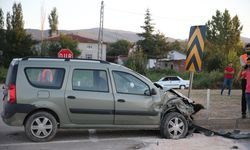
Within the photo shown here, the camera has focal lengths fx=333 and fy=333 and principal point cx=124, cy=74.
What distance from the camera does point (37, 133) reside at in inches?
278

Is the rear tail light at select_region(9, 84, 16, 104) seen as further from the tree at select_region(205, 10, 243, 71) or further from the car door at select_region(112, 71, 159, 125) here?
the tree at select_region(205, 10, 243, 71)

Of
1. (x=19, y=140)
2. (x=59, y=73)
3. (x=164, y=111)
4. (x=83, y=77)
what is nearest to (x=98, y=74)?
(x=83, y=77)

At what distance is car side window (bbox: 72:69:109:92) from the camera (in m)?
7.34

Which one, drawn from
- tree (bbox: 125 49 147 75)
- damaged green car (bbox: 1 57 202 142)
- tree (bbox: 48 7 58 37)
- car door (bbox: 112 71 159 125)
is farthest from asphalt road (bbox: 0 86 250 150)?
tree (bbox: 48 7 58 37)

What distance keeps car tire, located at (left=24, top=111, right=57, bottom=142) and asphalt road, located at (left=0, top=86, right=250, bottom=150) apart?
152 mm

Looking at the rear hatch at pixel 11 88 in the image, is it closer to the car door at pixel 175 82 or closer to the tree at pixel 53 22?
the car door at pixel 175 82

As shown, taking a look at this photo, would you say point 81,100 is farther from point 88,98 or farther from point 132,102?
point 132,102

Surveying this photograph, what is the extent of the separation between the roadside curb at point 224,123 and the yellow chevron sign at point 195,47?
1725 mm

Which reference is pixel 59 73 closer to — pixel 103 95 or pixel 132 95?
pixel 103 95

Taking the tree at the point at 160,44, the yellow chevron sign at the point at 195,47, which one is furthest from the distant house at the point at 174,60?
the yellow chevron sign at the point at 195,47

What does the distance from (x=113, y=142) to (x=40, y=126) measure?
161 centimetres

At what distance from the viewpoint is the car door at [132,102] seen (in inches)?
291

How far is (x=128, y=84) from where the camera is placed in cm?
757

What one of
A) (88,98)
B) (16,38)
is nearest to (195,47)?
(88,98)
